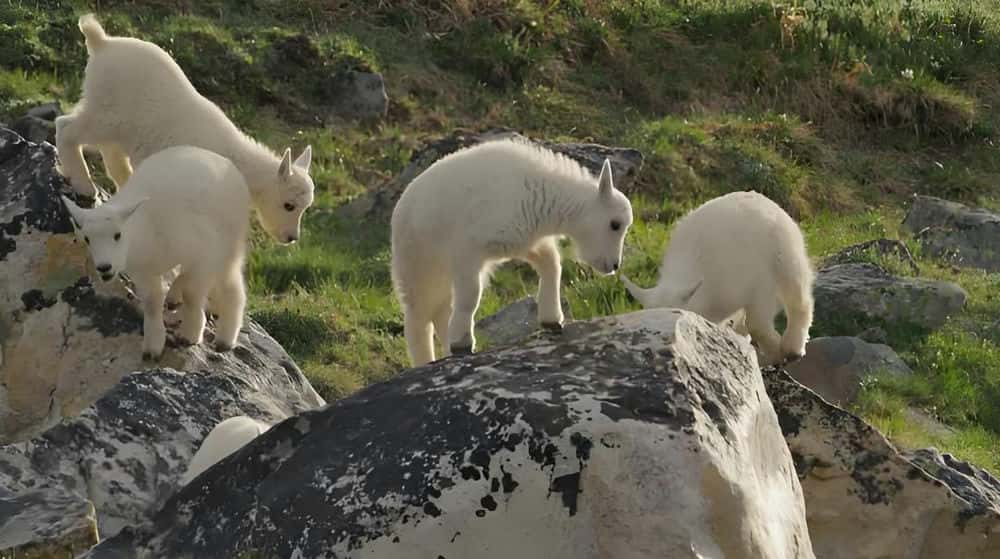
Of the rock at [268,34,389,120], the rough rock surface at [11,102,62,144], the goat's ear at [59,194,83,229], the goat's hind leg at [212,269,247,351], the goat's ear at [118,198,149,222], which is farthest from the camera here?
the rock at [268,34,389,120]

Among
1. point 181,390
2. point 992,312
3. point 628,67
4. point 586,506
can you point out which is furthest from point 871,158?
point 586,506

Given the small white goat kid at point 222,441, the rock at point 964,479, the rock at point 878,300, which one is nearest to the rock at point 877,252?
the rock at point 878,300

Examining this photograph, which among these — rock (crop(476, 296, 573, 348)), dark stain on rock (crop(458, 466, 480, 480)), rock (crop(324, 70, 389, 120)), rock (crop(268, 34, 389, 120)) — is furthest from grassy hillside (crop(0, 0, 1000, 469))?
dark stain on rock (crop(458, 466, 480, 480))

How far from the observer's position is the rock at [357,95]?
762 inches

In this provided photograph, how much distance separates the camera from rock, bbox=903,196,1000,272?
16969 millimetres

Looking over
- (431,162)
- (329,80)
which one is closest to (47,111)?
(431,162)

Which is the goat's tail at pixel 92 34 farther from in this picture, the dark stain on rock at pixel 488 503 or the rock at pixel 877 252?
the rock at pixel 877 252

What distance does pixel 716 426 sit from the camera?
22.2ft

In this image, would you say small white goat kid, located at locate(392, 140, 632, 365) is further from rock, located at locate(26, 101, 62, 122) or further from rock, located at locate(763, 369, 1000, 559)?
rock, located at locate(26, 101, 62, 122)

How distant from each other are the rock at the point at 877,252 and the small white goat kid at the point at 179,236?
7108 millimetres

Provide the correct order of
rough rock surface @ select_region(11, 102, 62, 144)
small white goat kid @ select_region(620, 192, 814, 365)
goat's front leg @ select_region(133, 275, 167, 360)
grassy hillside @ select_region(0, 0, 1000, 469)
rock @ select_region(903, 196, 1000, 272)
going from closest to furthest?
1. goat's front leg @ select_region(133, 275, 167, 360)
2. small white goat kid @ select_region(620, 192, 814, 365)
3. grassy hillside @ select_region(0, 0, 1000, 469)
4. rough rock surface @ select_region(11, 102, 62, 144)
5. rock @ select_region(903, 196, 1000, 272)

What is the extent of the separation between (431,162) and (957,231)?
19.4 ft

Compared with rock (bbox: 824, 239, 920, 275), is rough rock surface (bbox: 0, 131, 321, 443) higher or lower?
higher

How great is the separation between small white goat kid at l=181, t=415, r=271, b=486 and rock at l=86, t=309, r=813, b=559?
0.87 meters
